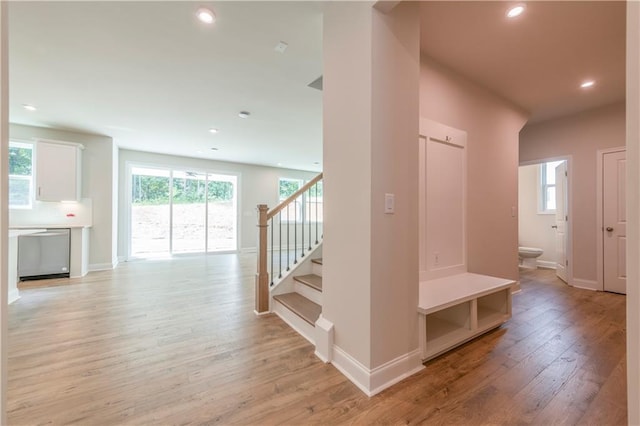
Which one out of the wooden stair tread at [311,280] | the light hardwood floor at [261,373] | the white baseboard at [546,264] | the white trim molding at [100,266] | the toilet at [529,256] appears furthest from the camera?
the white baseboard at [546,264]

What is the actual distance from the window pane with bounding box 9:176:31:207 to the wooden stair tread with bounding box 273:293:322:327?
16.5ft

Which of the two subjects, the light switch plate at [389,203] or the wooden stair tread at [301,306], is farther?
the wooden stair tread at [301,306]

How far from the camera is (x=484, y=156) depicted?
3.05m

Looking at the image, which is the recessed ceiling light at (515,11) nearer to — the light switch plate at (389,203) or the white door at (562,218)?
the light switch plate at (389,203)

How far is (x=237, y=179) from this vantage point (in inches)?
291

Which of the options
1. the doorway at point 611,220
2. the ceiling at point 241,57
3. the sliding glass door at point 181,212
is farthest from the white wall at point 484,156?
the sliding glass door at point 181,212

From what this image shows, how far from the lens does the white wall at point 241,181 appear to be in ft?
19.3

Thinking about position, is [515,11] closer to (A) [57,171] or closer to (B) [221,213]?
(A) [57,171]

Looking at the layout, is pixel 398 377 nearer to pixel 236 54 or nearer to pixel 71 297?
pixel 236 54

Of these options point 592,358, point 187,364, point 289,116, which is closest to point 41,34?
point 289,116

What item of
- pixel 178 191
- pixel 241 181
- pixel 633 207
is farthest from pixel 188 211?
pixel 633 207

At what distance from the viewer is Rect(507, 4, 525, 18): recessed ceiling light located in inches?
73.9

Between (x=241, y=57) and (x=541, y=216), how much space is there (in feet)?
21.6

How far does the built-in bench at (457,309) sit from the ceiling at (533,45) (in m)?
2.21
